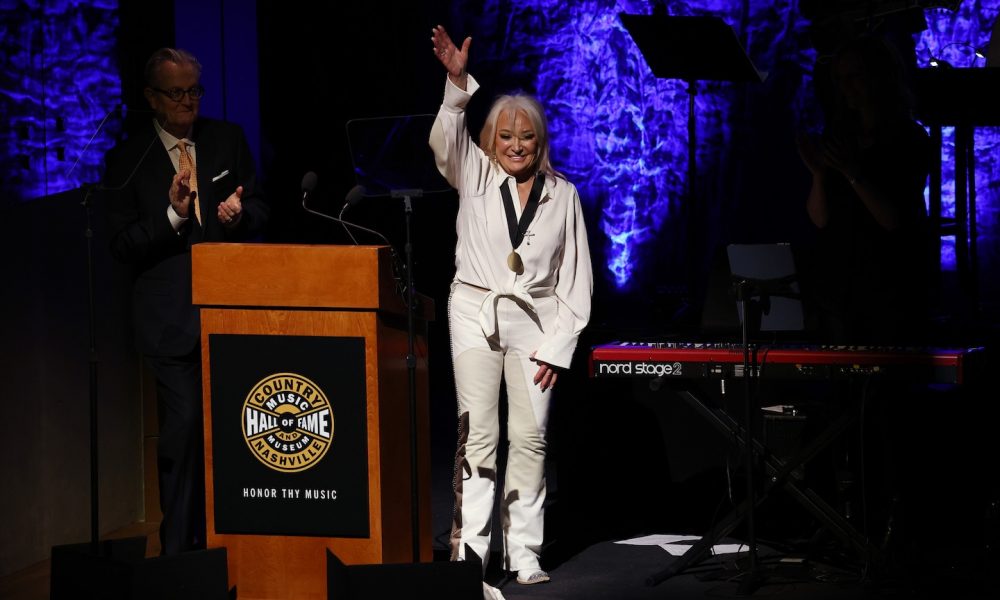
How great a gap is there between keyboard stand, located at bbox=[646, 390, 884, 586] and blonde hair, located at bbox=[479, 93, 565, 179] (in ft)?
3.40

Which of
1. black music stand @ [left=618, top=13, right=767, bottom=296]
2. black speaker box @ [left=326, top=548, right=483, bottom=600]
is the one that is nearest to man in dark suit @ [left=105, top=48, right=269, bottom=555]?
black speaker box @ [left=326, top=548, right=483, bottom=600]

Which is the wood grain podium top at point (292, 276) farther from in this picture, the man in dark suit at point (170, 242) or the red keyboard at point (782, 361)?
the red keyboard at point (782, 361)

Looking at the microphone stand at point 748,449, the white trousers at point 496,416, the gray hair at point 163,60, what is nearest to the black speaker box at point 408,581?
the white trousers at point 496,416

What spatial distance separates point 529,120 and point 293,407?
1339mm

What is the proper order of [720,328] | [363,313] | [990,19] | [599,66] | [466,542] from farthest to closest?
[599,66], [990,19], [720,328], [466,542], [363,313]

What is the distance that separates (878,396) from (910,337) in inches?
11.1

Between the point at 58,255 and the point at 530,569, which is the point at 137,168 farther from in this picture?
the point at 530,569

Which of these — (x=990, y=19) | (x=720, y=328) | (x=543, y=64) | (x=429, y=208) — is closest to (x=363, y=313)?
(x=720, y=328)

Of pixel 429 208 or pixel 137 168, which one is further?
pixel 429 208

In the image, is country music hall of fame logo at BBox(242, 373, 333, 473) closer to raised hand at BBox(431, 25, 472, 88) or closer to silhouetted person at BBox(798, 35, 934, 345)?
raised hand at BBox(431, 25, 472, 88)

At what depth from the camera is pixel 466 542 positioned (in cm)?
420

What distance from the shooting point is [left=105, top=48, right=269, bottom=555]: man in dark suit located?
420 cm

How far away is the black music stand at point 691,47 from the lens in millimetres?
6176

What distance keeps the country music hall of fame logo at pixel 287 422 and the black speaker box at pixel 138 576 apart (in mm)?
341
